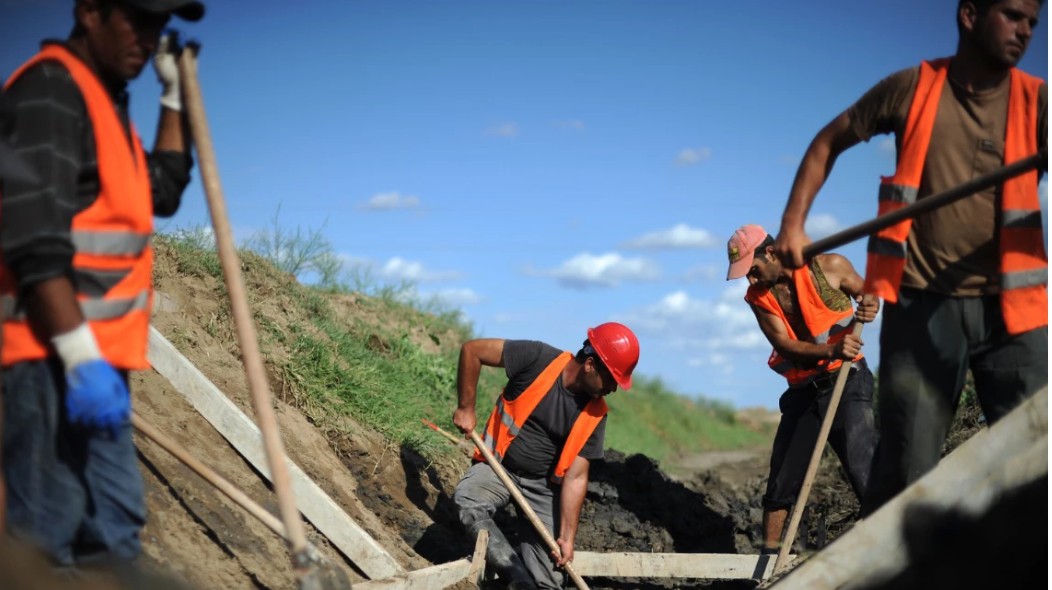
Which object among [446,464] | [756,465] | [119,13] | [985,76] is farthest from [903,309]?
[756,465]

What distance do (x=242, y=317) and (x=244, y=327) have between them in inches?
1.1

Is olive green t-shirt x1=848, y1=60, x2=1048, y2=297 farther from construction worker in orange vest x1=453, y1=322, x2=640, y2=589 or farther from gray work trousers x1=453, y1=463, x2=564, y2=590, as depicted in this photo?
gray work trousers x1=453, y1=463, x2=564, y2=590

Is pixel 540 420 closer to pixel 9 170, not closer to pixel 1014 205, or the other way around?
pixel 1014 205

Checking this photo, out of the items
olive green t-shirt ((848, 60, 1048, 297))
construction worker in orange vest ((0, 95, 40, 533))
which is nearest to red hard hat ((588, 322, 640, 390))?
olive green t-shirt ((848, 60, 1048, 297))

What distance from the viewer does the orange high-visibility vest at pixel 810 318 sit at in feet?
20.4

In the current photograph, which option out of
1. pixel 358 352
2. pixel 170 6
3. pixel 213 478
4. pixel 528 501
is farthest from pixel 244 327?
pixel 358 352

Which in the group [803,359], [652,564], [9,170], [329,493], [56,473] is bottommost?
[652,564]

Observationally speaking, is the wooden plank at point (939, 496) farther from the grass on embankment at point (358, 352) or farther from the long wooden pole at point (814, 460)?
the grass on embankment at point (358, 352)

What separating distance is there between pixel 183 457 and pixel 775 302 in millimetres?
3701

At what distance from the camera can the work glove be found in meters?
2.54

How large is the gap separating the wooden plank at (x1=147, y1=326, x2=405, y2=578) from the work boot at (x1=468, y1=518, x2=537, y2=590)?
2.29ft

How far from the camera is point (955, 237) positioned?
330 cm

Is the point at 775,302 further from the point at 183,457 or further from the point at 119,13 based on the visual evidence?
the point at 119,13

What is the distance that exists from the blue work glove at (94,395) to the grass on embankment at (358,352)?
4.28 metres
